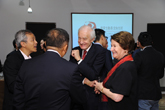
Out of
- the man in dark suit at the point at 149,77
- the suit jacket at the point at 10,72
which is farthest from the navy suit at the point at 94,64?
the suit jacket at the point at 10,72

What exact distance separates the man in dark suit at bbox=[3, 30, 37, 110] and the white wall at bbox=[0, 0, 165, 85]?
14.8 ft

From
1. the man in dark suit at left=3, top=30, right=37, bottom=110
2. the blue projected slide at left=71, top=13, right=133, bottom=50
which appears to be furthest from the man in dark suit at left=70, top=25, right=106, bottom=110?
the blue projected slide at left=71, top=13, right=133, bottom=50

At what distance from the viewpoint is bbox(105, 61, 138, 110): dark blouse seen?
1.66 m

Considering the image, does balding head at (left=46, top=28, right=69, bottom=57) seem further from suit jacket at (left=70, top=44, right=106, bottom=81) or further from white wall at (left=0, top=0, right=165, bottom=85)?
white wall at (left=0, top=0, right=165, bottom=85)

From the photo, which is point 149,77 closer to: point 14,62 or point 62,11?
point 14,62

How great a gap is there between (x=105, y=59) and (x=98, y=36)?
0.56 m

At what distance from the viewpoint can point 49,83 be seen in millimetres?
1402

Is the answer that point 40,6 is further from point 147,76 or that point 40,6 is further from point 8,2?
point 147,76

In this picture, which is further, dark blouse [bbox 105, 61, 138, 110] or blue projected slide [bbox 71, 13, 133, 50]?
blue projected slide [bbox 71, 13, 133, 50]

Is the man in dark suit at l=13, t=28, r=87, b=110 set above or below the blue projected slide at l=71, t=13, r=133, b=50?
below

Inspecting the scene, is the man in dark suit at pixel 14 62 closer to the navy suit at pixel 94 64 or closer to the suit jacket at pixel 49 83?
the suit jacket at pixel 49 83

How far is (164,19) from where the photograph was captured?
708cm

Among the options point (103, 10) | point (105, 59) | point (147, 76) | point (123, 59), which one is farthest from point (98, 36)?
point (103, 10)

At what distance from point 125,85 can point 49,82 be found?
2.28 feet
